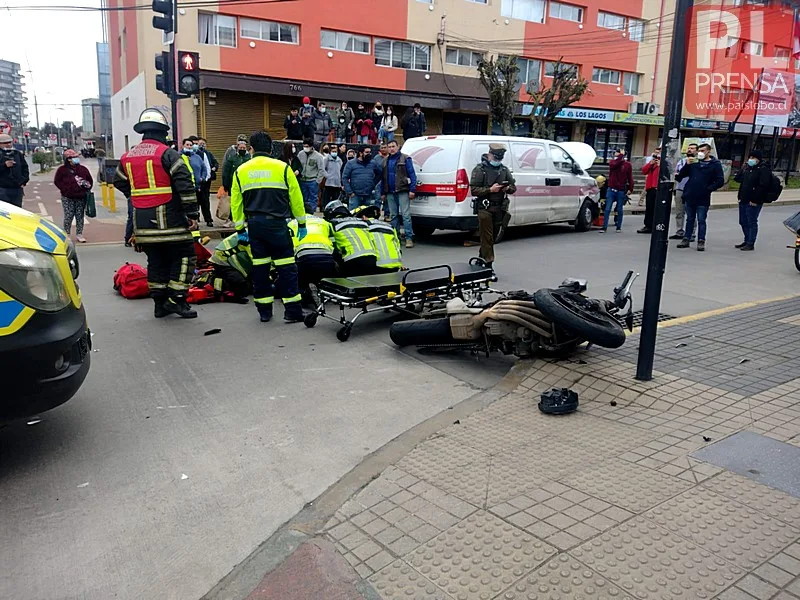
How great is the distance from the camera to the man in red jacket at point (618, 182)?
47.2 feet

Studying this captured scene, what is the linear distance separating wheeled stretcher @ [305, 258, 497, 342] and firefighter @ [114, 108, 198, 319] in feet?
4.99

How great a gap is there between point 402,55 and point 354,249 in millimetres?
24409

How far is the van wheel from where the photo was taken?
48.0 feet

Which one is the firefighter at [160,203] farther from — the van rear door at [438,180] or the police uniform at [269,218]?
the van rear door at [438,180]

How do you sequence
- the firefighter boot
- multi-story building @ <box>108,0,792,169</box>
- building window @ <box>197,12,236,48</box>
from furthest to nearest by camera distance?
multi-story building @ <box>108,0,792,169</box>
building window @ <box>197,12,236,48</box>
the firefighter boot

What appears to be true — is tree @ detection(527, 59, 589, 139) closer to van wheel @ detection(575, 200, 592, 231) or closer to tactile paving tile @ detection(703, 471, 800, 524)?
van wheel @ detection(575, 200, 592, 231)

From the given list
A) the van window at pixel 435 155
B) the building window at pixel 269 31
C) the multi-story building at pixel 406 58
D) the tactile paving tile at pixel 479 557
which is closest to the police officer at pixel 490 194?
the van window at pixel 435 155

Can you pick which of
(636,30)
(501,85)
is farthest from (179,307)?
(636,30)

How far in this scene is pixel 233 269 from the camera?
8000 mm

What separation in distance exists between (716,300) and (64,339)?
712 cm

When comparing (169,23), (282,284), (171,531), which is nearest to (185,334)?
(282,284)

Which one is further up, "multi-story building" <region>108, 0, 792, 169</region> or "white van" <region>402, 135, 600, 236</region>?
"multi-story building" <region>108, 0, 792, 169</region>

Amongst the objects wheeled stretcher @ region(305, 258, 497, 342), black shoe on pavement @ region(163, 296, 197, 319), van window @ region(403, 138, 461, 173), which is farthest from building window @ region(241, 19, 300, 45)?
wheeled stretcher @ region(305, 258, 497, 342)

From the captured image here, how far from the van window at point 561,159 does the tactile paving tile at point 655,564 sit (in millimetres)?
11493
